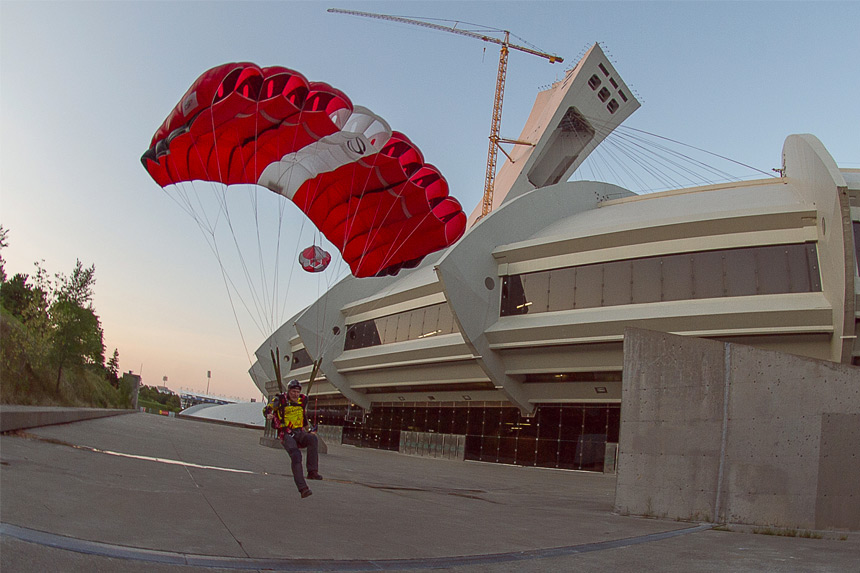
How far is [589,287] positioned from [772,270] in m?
7.14

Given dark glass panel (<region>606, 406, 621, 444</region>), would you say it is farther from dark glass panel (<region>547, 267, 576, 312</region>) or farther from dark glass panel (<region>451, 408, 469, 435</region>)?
dark glass panel (<region>451, 408, 469, 435</region>)

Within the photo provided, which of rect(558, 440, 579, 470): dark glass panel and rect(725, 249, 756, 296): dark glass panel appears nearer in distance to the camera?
rect(725, 249, 756, 296): dark glass panel

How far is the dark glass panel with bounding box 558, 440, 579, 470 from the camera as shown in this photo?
27906 millimetres

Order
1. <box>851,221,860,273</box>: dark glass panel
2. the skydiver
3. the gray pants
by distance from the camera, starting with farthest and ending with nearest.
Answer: <box>851,221,860,273</box>: dark glass panel → the skydiver → the gray pants

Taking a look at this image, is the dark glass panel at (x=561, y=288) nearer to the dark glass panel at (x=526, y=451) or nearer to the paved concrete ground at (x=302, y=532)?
the dark glass panel at (x=526, y=451)

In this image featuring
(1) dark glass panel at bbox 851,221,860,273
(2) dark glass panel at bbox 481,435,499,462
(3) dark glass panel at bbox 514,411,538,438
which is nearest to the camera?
(1) dark glass panel at bbox 851,221,860,273

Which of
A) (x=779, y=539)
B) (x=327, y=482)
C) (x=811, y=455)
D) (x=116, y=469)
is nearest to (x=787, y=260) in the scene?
(x=811, y=455)

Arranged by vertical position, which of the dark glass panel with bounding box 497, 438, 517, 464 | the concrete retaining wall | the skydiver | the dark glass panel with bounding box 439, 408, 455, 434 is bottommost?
the dark glass panel with bounding box 497, 438, 517, 464

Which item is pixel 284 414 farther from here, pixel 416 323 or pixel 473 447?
pixel 473 447

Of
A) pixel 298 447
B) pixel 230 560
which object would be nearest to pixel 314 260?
pixel 298 447

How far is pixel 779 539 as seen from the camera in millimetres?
8031

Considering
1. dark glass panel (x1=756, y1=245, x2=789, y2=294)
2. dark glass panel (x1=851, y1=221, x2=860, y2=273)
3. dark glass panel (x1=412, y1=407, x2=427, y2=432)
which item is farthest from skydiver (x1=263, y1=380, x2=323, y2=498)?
dark glass panel (x1=412, y1=407, x2=427, y2=432)

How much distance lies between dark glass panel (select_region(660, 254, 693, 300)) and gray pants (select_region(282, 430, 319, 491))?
59.4ft

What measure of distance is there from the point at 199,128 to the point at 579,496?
1423cm
